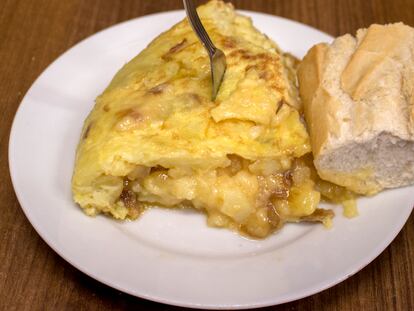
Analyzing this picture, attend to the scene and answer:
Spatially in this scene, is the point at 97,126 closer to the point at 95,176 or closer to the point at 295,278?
the point at 95,176

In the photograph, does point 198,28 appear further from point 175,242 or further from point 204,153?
point 175,242

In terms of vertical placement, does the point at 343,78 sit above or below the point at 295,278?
above

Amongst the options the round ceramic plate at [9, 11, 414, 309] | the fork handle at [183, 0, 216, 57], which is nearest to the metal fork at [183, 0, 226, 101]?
the fork handle at [183, 0, 216, 57]

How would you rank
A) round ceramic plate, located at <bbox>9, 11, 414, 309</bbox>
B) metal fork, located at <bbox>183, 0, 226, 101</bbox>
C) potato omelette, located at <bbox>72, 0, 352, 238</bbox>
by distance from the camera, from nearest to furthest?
round ceramic plate, located at <bbox>9, 11, 414, 309</bbox> → potato omelette, located at <bbox>72, 0, 352, 238</bbox> → metal fork, located at <bbox>183, 0, 226, 101</bbox>

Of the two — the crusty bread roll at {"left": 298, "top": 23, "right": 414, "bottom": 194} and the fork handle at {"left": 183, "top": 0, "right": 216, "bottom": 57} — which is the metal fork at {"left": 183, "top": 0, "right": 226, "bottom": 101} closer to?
the fork handle at {"left": 183, "top": 0, "right": 216, "bottom": 57}

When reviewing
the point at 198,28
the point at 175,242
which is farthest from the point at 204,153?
the point at 198,28

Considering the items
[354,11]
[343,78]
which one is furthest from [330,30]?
[343,78]
